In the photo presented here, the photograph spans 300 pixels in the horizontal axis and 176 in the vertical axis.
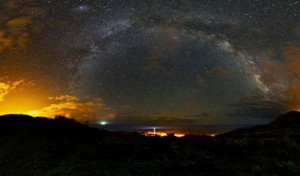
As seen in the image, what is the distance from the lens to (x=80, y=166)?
9.77 metres

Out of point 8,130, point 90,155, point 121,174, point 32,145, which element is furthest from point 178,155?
point 8,130

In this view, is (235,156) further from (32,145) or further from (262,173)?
(32,145)

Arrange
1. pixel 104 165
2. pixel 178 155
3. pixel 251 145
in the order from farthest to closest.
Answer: pixel 251 145, pixel 178 155, pixel 104 165

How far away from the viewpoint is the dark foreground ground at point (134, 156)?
29.8 ft

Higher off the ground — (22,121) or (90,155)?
(22,121)

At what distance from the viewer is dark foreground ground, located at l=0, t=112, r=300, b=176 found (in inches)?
358

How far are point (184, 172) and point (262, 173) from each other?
8.51ft

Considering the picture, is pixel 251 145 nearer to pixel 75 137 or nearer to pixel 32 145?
pixel 75 137

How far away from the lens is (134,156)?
1070 centimetres

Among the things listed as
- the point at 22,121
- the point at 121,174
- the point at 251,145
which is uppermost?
the point at 22,121

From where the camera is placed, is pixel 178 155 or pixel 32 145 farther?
pixel 32 145

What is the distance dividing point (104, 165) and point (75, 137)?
449cm

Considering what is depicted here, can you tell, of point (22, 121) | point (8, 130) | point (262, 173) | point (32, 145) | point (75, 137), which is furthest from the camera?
point (22, 121)

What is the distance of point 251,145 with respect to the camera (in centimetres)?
1180
